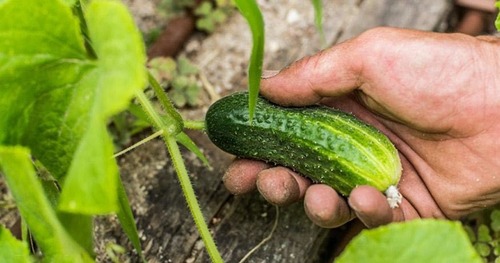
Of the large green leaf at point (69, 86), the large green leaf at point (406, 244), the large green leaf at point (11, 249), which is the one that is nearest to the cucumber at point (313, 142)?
the large green leaf at point (406, 244)

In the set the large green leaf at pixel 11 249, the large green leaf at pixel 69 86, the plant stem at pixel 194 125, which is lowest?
the plant stem at pixel 194 125

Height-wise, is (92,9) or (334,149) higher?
(92,9)

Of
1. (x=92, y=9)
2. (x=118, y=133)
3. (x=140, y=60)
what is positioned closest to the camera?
(x=140, y=60)

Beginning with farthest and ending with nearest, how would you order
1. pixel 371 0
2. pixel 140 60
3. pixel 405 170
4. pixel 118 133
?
pixel 371 0, pixel 118 133, pixel 405 170, pixel 140 60

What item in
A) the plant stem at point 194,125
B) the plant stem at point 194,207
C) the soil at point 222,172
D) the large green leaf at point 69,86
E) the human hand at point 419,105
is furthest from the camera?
the soil at point 222,172

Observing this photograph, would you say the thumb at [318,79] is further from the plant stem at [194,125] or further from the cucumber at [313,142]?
the plant stem at [194,125]

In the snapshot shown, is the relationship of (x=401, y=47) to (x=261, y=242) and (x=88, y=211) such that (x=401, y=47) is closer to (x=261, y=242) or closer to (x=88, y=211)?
(x=261, y=242)

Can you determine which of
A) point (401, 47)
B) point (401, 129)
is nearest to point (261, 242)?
point (401, 129)
